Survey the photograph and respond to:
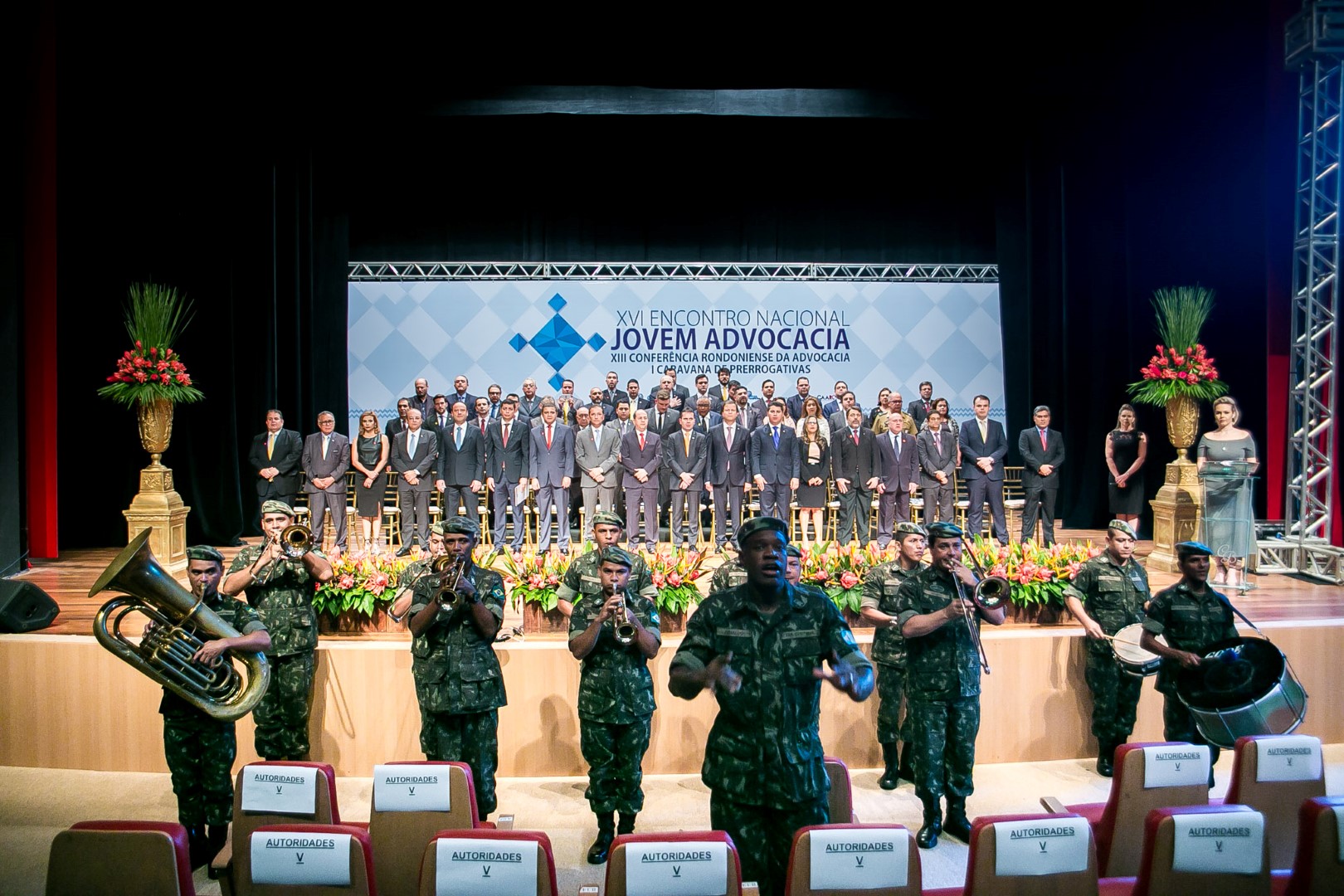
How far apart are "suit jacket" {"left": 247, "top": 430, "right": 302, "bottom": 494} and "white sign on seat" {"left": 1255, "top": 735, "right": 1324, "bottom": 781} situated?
7.54 metres

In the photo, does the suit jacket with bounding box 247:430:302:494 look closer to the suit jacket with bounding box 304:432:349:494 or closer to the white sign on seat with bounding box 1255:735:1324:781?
the suit jacket with bounding box 304:432:349:494

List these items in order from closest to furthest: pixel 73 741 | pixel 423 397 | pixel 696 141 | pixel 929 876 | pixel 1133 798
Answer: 1. pixel 1133 798
2. pixel 929 876
3. pixel 73 741
4. pixel 423 397
5. pixel 696 141

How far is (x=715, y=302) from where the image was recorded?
11602 millimetres

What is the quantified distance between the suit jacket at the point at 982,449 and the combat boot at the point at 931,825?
5309 millimetres

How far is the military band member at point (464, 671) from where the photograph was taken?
424 cm

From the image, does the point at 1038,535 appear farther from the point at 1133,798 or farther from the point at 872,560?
the point at 1133,798

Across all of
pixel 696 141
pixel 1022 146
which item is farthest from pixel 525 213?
pixel 1022 146

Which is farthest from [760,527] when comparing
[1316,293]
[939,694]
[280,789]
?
[1316,293]

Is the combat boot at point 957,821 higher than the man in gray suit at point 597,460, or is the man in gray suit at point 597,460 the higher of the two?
the man in gray suit at point 597,460

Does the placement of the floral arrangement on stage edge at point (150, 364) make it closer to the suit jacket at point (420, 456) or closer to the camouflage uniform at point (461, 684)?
the suit jacket at point (420, 456)

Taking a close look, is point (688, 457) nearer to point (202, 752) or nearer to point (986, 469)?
point (986, 469)

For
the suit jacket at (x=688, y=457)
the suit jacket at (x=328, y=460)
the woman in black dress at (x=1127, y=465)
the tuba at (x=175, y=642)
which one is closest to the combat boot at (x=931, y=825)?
the tuba at (x=175, y=642)

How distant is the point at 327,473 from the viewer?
8.75 m

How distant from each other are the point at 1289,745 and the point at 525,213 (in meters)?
10.7
